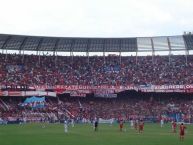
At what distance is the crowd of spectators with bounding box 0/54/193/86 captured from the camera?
84.0m

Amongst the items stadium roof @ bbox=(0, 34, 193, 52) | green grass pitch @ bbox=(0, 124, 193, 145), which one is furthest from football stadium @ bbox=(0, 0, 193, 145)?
green grass pitch @ bbox=(0, 124, 193, 145)

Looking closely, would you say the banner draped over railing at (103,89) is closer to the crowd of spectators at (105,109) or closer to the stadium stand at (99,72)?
the stadium stand at (99,72)

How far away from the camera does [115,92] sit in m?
83.2

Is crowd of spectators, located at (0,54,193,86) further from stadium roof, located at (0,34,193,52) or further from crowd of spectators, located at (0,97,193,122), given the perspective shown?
crowd of spectators, located at (0,97,193,122)

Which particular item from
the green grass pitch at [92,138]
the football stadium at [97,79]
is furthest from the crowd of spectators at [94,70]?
the green grass pitch at [92,138]

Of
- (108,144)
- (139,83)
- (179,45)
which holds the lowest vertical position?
(108,144)

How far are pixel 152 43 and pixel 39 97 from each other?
25.0 metres

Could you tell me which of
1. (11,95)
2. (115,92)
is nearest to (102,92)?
(115,92)

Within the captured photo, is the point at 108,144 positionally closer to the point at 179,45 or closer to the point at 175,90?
the point at 175,90

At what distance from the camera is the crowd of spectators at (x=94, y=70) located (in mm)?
84000

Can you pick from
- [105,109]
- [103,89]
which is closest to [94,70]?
[103,89]

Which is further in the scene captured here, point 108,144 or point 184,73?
point 184,73

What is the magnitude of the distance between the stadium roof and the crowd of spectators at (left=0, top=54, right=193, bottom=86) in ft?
9.57

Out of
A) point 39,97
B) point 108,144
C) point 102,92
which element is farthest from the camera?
point 102,92
